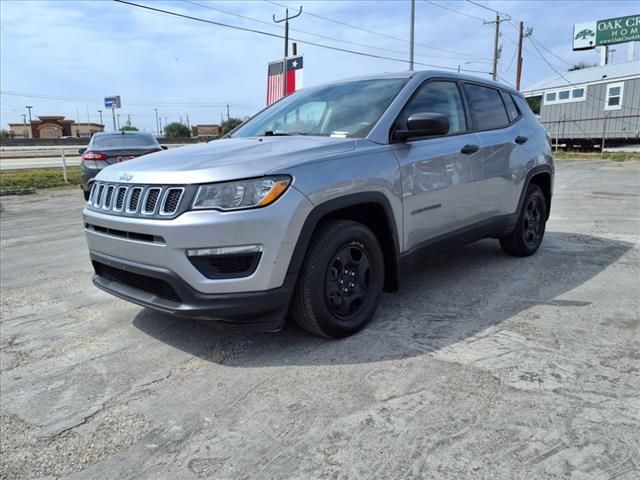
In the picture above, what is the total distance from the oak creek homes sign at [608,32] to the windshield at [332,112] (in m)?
44.0

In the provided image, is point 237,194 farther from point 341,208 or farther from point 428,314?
point 428,314

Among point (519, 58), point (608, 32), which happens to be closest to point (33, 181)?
point (519, 58)

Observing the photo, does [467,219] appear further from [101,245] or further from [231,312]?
A: [101,245]

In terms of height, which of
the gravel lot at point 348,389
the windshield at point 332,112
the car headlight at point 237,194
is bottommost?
the gravel lot at point 348,389

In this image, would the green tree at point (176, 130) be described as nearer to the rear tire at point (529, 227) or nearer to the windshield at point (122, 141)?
the windshield at point (122, 141)

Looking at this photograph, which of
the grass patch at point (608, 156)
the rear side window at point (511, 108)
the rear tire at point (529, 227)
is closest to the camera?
the rear side window at point (511, 108)

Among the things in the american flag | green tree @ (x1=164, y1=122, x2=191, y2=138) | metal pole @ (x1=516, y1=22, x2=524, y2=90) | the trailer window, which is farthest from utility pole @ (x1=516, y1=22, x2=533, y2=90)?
green tree @ (x1=164, y1=122, x2=191, y2=138)

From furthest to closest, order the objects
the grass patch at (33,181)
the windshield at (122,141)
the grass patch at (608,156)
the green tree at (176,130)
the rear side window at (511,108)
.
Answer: the green tree at (176,130)
the grass patch at (608,156)
the grass patch at (33,181)
the windshield at (122,141)
the rear side window at (511,108)

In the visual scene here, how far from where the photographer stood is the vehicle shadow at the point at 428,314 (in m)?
3.31

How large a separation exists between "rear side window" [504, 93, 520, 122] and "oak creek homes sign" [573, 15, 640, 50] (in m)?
42.2

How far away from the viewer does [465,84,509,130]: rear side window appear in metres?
4.75

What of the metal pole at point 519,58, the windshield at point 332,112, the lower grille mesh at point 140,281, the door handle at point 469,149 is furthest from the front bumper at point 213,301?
the metal pole at point 519,58

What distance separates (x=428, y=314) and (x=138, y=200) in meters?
2.20

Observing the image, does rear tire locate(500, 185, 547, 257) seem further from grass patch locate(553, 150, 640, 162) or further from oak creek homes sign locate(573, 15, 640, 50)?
oak creek homes sign locate(573, 15, 640, 50)
